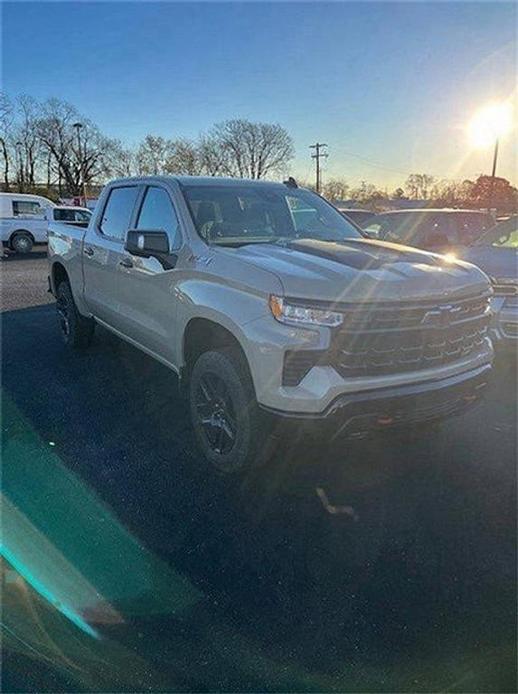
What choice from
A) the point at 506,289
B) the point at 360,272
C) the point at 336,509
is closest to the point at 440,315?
the point at 360,272

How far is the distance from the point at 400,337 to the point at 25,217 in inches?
809

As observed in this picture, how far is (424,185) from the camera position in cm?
8200

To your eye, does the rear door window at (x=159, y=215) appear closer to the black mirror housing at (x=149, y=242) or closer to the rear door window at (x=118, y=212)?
the black mirror housing at (x=149, y=242)

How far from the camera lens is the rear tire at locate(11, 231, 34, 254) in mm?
19922

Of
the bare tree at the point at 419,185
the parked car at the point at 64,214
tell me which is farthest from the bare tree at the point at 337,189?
the parked car at the point at 64,214

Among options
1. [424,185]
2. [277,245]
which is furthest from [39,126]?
[277,245]

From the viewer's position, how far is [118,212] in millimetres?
4910

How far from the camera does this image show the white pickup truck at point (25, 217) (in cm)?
1969

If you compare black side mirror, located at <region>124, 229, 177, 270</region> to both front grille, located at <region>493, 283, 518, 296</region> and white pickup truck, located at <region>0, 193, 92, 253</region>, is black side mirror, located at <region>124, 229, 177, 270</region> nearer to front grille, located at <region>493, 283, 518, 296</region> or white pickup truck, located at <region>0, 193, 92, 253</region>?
front grille, located at <region>493, 283, 518, 296</region>

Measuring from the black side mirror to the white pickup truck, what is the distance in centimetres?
1741

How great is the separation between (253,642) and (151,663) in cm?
41

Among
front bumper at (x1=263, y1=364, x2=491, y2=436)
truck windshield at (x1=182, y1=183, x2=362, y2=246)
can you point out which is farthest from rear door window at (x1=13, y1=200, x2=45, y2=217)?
front bumper at (x1=263, y1=364, x2=491, y2=436)

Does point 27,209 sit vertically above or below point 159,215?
above

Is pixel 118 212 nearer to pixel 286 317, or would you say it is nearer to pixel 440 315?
pixel 286 317
